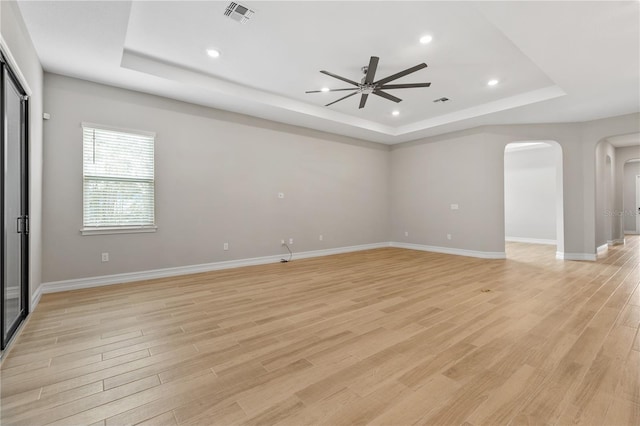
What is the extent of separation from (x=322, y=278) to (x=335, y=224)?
2.69m

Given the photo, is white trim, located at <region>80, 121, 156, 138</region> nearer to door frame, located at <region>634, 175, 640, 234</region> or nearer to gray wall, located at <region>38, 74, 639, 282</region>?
gray wall, located at <region>38, 74, 639, 282</region>

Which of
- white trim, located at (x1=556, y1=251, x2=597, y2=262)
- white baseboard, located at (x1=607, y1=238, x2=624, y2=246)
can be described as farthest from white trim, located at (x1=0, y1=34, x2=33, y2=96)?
white baseboard, located at (x1=607, y1=238, x2=624, y2=246)

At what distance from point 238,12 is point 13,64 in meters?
2.04

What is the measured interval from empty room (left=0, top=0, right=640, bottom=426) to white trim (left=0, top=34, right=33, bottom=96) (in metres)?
0.04

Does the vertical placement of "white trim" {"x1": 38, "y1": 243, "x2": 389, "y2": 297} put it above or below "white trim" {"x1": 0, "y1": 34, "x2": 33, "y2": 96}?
below

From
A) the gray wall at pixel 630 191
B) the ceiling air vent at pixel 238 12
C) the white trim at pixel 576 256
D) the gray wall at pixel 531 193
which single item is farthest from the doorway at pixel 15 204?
the gray wall at pixel 630 191

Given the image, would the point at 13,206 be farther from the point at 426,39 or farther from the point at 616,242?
the point at 616,242

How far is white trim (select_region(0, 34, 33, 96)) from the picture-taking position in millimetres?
2232

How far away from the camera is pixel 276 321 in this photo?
2.87 m

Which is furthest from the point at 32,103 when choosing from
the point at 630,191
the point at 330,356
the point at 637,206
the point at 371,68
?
the point at 637,206

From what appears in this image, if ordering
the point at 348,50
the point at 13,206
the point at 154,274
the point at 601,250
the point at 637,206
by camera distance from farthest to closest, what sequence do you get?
the point at 637,206 → the point at 601,250 → the point at 154,274 → the point at 348,50 → the point at 13,206

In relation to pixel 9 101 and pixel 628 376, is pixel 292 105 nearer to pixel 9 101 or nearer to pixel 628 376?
pixel 9 101

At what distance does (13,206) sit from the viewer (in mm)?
2785

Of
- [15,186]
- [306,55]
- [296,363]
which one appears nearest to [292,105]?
[306,55]
